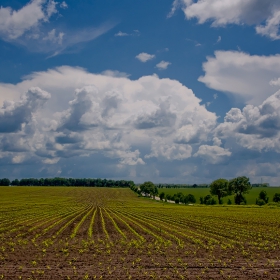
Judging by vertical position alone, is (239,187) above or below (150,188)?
above

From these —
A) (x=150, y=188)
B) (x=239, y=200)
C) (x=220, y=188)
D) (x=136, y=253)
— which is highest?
(x=220, y=188)

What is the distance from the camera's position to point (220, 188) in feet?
437

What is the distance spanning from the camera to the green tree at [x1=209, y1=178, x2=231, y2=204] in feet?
433

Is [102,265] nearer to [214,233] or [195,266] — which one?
[195,266]

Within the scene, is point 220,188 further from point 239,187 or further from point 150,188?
point 150,188

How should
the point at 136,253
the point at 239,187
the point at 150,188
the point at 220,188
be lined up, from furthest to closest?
the point at 150,188 < the point at 220,188 < the point at 239,187 < the point at 136,253

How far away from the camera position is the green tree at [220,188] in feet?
433

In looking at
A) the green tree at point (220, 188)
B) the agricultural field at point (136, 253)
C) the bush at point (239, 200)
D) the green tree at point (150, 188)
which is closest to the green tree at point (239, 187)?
the bush at point (239, 200)

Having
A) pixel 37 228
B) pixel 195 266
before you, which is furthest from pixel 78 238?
pixel 195 266

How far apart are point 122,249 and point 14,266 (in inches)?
376

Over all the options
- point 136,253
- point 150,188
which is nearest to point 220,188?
point 150,188

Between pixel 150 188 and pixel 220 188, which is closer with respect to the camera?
pixel 220 188

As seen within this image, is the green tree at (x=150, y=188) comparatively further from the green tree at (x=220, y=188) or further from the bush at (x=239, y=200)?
the bush at (x=239, y=200)

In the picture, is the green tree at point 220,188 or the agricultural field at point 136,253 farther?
the green tree at point 220,188
